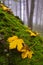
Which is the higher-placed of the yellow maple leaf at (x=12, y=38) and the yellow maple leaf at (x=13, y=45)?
the yellow maple leaf at (x=12, y=38)

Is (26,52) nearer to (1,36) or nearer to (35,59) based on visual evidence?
(35,59)

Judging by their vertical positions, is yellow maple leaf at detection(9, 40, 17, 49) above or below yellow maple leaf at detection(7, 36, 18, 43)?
below

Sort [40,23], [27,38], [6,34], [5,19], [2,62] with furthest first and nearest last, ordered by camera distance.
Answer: [40,23], [5,19], [27,38], [6,34], [2,62]

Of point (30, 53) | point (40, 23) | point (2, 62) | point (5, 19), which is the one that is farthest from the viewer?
point (40, 23)

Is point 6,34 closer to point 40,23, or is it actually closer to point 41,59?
point 41,59

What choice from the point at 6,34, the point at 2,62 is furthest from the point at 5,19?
the point at 2,62

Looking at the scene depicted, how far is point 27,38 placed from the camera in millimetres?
1991

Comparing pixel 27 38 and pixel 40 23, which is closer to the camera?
pixel 27 38

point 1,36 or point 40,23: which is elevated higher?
point 1,36

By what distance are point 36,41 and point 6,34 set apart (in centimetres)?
38

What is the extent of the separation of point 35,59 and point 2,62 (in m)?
0.33

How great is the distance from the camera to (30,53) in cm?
173

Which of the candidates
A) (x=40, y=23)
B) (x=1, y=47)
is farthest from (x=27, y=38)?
(x=40, y=23)

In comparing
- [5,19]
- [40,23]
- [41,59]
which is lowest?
[40,23]
